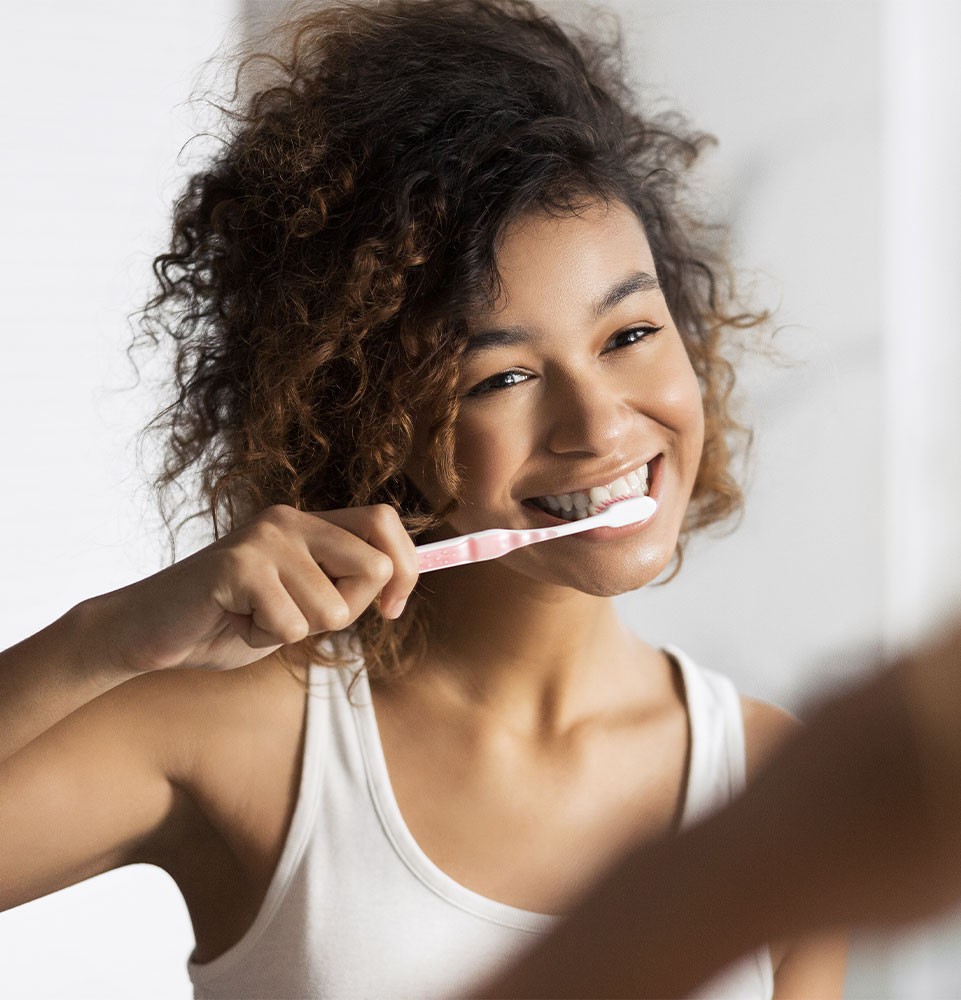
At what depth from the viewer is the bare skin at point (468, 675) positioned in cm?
59

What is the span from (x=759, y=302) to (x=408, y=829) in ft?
2.62

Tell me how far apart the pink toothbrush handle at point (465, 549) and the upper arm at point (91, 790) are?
255 millimetres

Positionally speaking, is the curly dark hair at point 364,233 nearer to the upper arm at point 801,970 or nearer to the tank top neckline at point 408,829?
the tank top neckline at point 408,829

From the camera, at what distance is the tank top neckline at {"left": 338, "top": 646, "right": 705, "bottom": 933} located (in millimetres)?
762

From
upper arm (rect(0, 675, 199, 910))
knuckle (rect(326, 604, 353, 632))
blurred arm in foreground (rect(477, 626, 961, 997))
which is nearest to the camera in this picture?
blurred arm in foreground (rect(477, 626, 961, 997))

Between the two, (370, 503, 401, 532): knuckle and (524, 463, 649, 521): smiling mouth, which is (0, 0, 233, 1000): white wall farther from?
(370, 503, 401, 532): knuckle

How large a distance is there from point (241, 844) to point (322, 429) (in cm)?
28

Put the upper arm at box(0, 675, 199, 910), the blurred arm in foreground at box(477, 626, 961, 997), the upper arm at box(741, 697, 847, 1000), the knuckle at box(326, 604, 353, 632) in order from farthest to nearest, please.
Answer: the upper arm at box(741, 697, 847, 1000), the upper arm at box(0, 675, 199, 910), the knuckle at box(326, 604, 353, 632), the blurred arm in foreground at box(477, 626, 961, 997)

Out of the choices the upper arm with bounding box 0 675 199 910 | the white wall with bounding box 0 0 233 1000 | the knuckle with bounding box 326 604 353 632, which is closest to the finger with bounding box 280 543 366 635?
the knuckle with bounding box 326 604 353 632

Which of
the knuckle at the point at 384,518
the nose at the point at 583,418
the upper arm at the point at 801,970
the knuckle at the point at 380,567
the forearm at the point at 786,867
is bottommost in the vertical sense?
the upper arm at the point at 801,970

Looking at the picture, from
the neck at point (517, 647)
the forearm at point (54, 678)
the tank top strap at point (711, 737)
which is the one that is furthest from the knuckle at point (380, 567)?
the tank top strap at point (711, 737)

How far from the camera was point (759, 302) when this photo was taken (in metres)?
1.33

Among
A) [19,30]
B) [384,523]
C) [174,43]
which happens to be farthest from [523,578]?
[174,43]

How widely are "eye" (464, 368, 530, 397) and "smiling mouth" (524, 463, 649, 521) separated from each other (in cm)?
7
